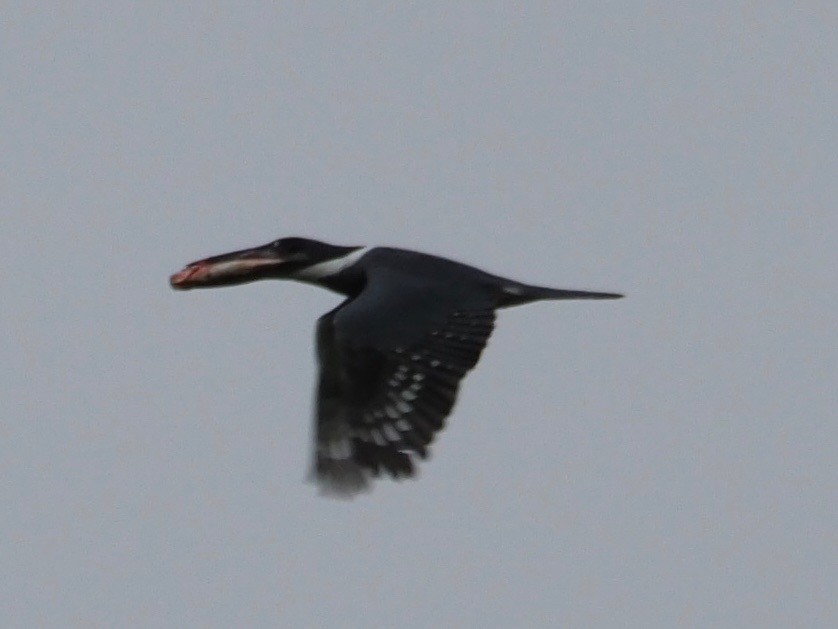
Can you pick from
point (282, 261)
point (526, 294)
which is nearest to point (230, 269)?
point (282, 261)

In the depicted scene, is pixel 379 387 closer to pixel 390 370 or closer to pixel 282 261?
pixel 390 370

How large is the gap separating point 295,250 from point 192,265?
0.73 metres

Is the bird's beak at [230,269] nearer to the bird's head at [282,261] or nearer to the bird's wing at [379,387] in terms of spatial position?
the bird's head at [282,261]

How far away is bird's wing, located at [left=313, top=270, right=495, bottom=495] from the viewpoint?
23.9 m

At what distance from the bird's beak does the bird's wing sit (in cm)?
168

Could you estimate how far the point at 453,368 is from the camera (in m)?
24.1

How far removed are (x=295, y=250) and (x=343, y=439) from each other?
2461 mm

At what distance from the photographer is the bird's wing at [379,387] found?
23922 millimetres

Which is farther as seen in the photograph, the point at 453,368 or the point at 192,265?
the point at 192,265

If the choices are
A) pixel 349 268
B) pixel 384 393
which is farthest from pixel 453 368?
pixel 349 268

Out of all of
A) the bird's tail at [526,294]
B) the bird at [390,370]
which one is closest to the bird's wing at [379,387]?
the bird at [390,370]

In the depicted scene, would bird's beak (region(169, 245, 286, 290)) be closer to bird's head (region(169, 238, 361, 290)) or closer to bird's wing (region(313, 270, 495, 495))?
bird's head (region(169, 238, 361, 290))

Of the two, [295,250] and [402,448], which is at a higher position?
[295,250]

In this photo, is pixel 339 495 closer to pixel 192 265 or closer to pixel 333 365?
pixel 333 365
